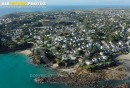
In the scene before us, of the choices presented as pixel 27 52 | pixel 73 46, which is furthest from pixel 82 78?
pixel 27 52

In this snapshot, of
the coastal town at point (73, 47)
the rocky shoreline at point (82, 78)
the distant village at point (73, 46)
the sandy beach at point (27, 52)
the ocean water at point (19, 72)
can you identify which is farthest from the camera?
the sandy beach at point (27, 52)

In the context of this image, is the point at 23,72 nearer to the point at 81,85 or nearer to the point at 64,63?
the point at 64,63

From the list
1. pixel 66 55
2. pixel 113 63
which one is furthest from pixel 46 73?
pixel 113 63

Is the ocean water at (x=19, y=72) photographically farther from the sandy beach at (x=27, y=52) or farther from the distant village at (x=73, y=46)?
the distant village at (x=73, y=46)

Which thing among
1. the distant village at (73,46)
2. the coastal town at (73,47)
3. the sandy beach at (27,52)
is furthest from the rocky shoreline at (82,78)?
the sandy beach at (27,52)

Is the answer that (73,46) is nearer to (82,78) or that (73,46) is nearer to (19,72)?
(19,72)

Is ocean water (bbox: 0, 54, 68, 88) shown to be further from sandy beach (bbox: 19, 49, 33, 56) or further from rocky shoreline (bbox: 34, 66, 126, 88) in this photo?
sandy beach (bbox: 19, 49, 33, 56)

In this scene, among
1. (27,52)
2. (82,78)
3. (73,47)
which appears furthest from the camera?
(27,52)

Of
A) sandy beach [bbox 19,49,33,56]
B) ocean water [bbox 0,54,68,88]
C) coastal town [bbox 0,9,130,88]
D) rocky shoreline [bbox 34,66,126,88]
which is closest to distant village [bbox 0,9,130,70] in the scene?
coastal town [bbox 0,9,130,88]
